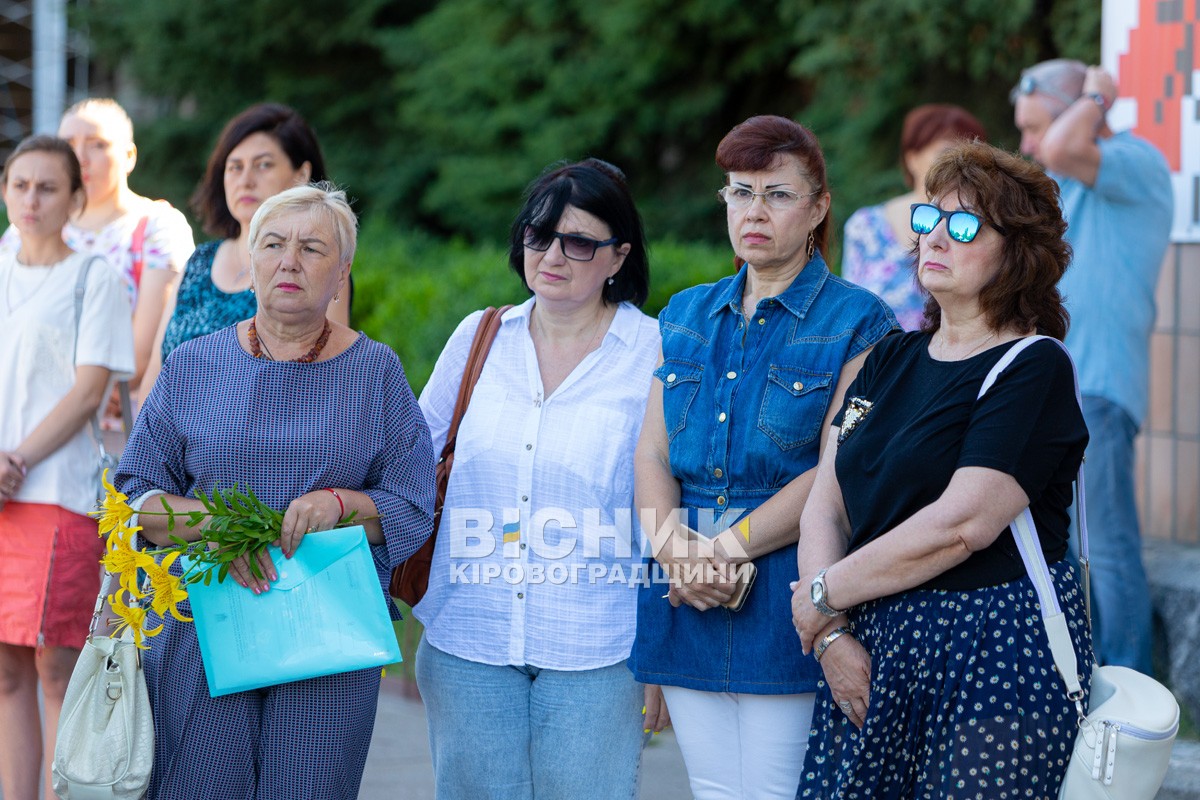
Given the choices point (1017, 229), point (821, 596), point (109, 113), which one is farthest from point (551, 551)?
point (109, 113)

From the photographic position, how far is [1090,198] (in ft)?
16.7

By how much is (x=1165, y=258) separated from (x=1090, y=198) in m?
0.66

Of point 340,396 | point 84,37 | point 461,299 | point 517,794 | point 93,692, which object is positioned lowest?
→ point 517,794

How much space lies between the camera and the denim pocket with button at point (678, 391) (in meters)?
3.33

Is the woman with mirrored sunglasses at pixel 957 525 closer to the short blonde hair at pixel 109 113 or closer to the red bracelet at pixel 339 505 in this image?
the red bracelet at pixel 339 505

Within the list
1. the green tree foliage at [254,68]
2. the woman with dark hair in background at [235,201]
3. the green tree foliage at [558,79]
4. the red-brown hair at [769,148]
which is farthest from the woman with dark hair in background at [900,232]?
the green tree foliage at [254,68]

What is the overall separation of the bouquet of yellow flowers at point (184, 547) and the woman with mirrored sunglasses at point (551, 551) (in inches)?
22.4

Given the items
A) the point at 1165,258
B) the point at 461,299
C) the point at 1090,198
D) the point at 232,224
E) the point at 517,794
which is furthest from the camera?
the point at 461,299

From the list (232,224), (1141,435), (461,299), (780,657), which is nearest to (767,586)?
(780,657)

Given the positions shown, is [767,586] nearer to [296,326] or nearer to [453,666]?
[453,666]

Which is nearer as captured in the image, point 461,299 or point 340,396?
point 340,396

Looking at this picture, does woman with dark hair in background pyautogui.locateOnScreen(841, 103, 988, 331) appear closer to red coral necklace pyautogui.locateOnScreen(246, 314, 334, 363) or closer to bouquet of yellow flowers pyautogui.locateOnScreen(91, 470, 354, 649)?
red coral necklace pyautogui.locateOnScreen(246, 314, 334, 363)

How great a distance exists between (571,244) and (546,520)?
0.70m

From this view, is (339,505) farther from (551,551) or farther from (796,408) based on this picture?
(796,408)
